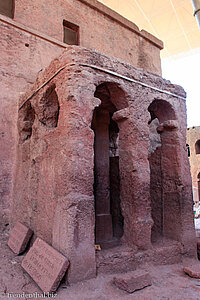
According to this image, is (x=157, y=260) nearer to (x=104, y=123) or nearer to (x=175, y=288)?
Result: (x=175, y=288)

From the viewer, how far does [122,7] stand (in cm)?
1183

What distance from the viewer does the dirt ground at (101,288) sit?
101 inches

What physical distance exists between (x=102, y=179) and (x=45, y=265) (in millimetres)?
2774

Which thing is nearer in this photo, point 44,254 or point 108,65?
point 44,254

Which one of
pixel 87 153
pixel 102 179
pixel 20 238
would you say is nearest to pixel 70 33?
pixel 102 179

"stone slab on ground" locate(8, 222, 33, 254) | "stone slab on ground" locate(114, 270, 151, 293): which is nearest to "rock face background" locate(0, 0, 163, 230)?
"stone slab on ground" locate(8, 222, 33, 254)

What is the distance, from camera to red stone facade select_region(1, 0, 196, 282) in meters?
3.09

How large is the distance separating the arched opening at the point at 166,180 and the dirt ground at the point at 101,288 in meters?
1.07

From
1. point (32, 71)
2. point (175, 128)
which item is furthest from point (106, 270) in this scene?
point (32, 71)

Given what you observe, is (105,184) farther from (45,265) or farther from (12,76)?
(12,76)

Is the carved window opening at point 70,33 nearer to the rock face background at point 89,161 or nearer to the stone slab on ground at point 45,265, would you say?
the rock face background at point 89,161

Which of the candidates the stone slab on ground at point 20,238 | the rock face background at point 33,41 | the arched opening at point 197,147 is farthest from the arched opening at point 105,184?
the arched opening at point 197,147

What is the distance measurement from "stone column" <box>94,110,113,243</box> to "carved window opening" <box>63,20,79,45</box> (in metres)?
2.87

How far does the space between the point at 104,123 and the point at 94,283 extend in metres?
3.66
